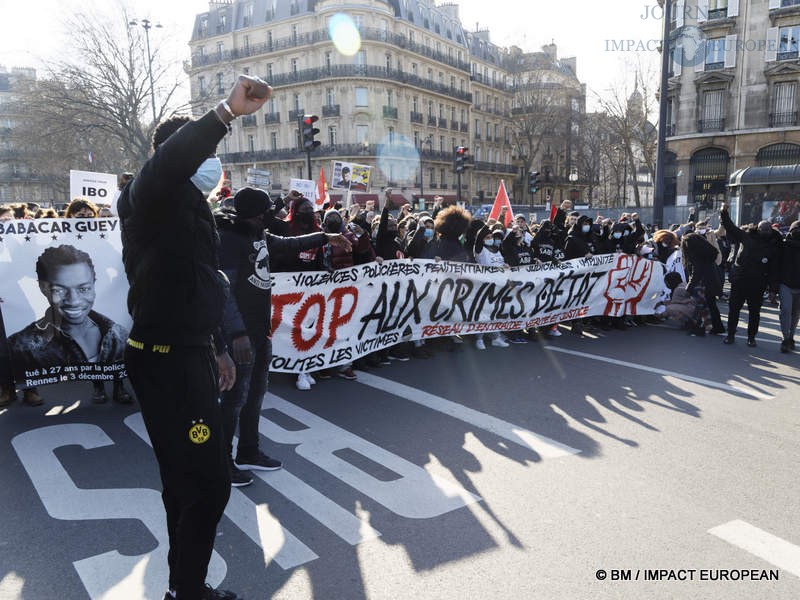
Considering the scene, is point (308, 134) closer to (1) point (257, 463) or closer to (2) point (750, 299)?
(2) point (750, 299)

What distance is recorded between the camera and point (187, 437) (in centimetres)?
245

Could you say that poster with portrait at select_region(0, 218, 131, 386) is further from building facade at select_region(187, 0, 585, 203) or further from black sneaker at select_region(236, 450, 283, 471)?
building facade at select_region(187, 0, 585, 203)

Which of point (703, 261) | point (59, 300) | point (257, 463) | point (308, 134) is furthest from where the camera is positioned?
point (308, 134)

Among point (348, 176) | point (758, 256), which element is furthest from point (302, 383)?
point (348, 176)

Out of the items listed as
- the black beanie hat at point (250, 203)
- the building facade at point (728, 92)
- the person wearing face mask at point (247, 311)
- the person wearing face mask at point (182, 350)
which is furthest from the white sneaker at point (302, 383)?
the building facade at point (728, 92)

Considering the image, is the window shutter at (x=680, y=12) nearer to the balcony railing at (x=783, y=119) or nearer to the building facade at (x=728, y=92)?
the building facade at (x=728, y=92)

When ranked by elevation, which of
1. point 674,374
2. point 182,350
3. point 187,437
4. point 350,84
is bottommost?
point 674,374

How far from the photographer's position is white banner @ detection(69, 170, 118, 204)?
9023mm

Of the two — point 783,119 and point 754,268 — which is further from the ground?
point 783,119

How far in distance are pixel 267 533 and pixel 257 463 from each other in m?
0.92

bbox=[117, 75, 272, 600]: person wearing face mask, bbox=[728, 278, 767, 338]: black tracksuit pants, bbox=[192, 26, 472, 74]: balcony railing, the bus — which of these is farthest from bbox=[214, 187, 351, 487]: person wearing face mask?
bbox=[192, 26, 472, 74]: balcony railing

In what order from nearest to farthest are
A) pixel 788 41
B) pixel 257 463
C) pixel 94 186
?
pixel 257 463
pixel 94 186
pixel 788 41

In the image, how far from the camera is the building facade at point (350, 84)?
179 feet

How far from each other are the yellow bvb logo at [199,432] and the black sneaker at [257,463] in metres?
2.04
